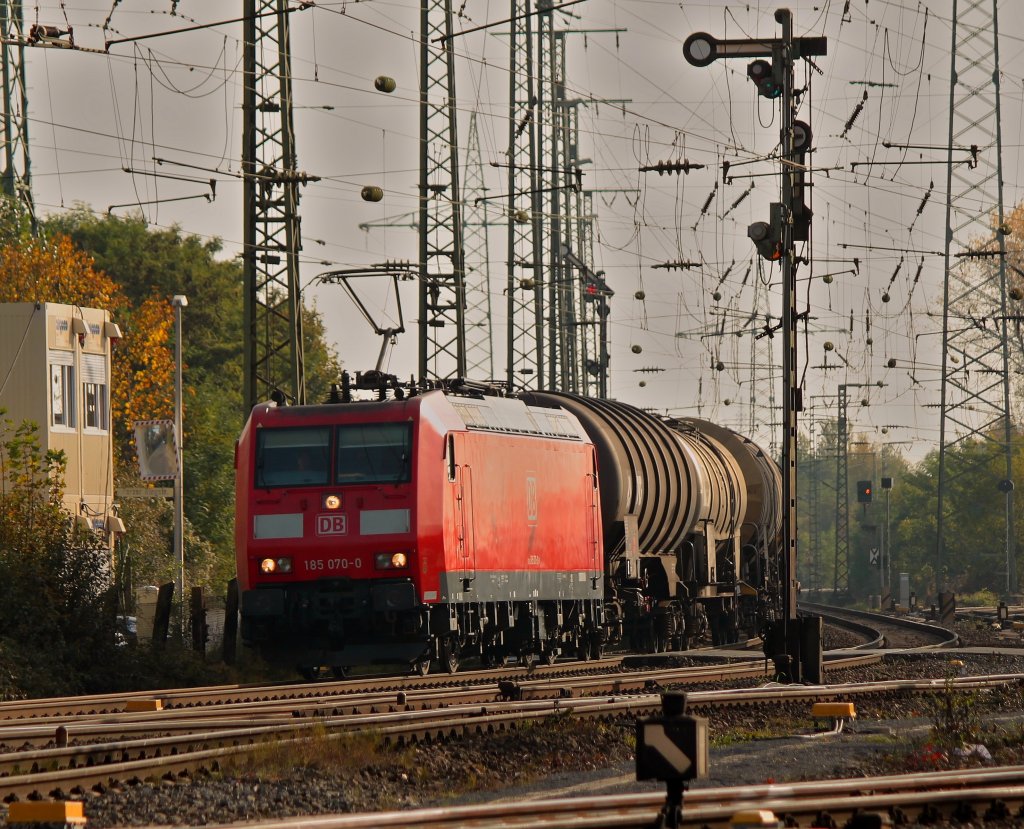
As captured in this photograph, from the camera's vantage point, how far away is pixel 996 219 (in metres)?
61.7

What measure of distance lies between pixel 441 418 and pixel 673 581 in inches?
429

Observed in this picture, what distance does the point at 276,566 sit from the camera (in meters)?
20.5

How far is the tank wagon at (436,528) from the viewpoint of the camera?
20281 millimetres

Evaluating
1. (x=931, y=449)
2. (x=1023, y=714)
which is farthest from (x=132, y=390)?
(x=931, y=449)

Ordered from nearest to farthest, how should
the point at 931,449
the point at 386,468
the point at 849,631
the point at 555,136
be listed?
the point at 386,468, the point at 849,631, the point at 555,136, the point at 931,449

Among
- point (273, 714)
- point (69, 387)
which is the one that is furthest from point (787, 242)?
point (69, 387)

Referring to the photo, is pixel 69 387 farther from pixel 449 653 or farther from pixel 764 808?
pixel 764 808

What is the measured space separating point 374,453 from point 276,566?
1.75m

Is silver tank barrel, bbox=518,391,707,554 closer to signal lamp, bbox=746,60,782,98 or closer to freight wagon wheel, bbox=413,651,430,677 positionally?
freight wagon wheel, bbox=413,651,430,677

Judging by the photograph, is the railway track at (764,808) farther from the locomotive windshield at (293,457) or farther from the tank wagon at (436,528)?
the locomotive windshield at (293,457)

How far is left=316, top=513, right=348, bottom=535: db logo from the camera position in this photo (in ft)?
66.8

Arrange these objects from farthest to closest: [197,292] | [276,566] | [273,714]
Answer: [197,292] < [276,566] < [273,714]

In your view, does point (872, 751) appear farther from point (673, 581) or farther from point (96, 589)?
point (673, 581)

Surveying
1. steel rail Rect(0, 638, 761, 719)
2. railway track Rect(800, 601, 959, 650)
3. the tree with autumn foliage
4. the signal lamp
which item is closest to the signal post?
the signal lamp
